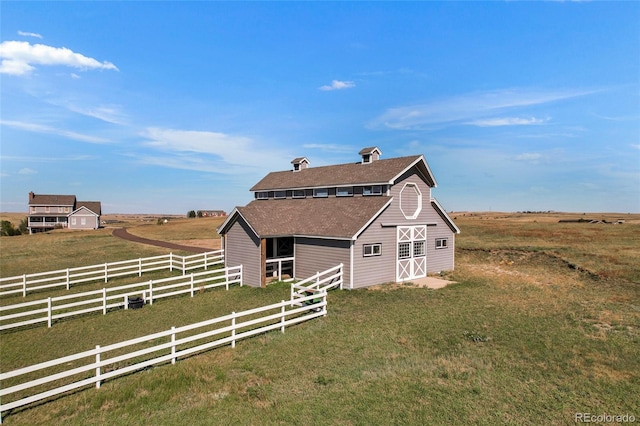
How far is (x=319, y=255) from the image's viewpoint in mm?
23328

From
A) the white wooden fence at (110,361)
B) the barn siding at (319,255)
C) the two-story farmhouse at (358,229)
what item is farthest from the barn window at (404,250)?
the white wooden fence at (110,361)

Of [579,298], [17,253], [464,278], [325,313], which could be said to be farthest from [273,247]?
[17,253]

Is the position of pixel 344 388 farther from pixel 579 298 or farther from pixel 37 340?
pixel 579 298

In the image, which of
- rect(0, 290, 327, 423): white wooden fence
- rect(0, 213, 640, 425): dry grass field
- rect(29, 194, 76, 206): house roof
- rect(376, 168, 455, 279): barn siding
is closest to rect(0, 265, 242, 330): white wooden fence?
rect(0, 213, 640, 425): dry grass field

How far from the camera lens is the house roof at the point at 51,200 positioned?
261 ft

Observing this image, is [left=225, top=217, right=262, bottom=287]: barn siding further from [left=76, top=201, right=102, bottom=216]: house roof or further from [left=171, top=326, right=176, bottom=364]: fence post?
[left=76, top=201, right=102, bottom=216]: house roof

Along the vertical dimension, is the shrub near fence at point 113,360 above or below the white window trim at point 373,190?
below

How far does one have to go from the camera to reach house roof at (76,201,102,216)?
267ft

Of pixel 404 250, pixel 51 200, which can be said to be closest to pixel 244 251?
pixel 404 250

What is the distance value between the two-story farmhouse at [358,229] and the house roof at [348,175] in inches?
4.1

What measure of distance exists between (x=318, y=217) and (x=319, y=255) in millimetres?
3228

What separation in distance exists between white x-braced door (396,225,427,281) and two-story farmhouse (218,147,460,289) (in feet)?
0.22

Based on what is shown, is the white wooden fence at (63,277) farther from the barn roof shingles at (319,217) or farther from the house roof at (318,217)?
the barn roof shingles at (319,217)

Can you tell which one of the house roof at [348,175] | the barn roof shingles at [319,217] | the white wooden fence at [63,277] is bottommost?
the white wooden fence at [63,277]
